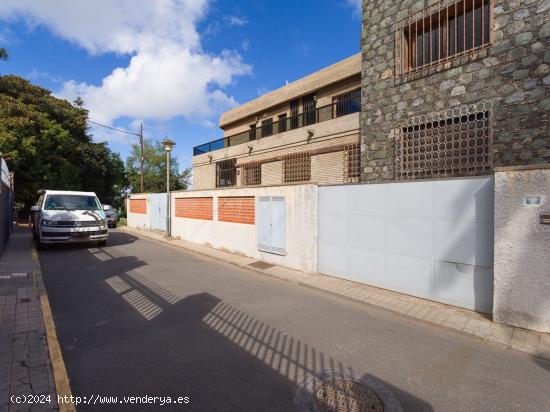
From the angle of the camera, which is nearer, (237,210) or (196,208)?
(237,210)

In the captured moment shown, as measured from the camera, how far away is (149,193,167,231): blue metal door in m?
16.2

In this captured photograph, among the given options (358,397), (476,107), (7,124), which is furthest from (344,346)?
(7,124)

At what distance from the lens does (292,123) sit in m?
14.9

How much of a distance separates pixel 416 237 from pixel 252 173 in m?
10.9

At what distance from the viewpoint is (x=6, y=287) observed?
232 inches

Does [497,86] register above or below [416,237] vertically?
above

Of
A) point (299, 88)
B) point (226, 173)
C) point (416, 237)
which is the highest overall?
point (299, 88)

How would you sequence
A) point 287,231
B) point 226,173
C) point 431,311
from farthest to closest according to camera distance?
1. point 226,173
2. point 287,231
3. point 431,311

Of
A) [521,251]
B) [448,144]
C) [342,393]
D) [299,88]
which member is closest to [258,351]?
[342,393]

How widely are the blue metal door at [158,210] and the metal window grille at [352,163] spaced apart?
974 centimetres

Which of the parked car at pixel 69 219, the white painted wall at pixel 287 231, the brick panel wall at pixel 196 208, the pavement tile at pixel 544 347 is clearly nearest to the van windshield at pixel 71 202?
the parked car at pixel 69 219

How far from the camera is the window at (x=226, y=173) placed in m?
17.1

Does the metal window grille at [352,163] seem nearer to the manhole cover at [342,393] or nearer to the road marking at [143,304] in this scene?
the road marking at [143,304]

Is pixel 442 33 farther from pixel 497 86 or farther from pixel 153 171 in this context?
pixel 153 171
